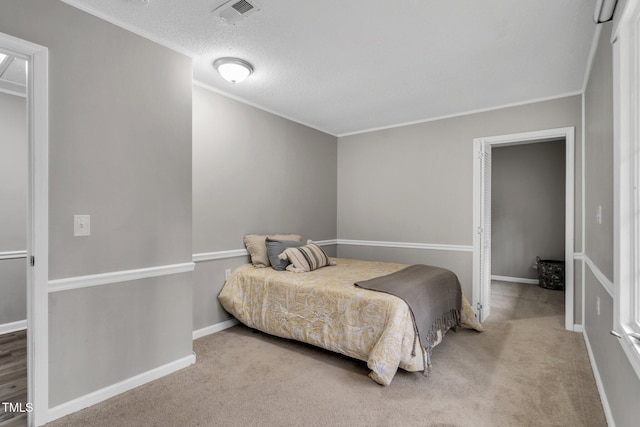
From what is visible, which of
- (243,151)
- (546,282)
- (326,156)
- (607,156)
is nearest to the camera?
(607,156)

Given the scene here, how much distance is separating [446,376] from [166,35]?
129 inches

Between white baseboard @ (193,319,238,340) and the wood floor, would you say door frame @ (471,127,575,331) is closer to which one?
white baseboard @ (193,319,238,340)

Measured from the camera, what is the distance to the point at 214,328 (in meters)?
3.39

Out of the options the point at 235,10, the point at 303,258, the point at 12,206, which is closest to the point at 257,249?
the point at 303,258

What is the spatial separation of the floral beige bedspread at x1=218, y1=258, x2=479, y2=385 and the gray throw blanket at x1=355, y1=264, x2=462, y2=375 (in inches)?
3.2

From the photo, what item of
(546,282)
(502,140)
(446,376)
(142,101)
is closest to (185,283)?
(142,101)

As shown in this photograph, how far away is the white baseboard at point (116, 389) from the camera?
1.98 m

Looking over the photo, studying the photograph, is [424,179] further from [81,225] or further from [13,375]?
[13,375]

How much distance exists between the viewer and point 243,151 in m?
3.70

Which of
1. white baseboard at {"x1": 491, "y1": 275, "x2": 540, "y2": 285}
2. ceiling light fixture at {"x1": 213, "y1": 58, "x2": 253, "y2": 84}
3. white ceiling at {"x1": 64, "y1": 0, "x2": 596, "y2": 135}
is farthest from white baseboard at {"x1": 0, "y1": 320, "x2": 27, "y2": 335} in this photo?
white baseboard at {"x1": 491, "y1": 275, "x2": 540, "y2": 285}

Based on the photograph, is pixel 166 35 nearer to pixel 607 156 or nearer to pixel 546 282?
pixel 607 156

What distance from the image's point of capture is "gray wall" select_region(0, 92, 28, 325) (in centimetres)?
339

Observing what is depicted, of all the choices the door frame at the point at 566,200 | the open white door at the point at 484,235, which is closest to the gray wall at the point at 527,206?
the door frame at the point at 566,200

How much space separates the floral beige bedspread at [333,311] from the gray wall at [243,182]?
0.93ft
